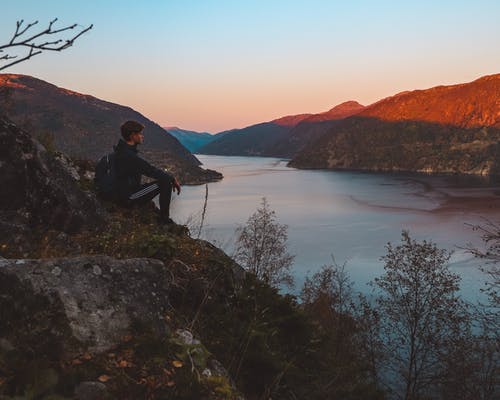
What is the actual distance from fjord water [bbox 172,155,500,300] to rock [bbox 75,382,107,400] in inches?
1135

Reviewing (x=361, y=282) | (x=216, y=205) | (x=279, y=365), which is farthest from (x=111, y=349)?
(x=216, y=205)

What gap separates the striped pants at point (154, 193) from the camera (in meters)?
8.47

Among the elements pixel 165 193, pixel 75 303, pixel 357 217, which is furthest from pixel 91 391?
pixel 357 217

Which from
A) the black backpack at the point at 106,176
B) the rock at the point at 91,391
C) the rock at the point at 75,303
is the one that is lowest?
the rock at the point at 91,391

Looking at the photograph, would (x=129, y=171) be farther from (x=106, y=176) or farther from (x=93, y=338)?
(x=93, y=338)

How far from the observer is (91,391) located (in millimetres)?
3031

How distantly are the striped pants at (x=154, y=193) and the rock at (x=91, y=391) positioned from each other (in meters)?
5.59

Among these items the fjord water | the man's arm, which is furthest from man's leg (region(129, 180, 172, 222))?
the fjord water

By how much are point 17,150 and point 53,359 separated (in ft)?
14.4

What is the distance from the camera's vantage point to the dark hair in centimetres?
824

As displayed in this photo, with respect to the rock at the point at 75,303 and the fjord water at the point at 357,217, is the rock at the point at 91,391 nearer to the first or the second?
the rock at the point at 75,303

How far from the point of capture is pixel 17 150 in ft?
21.7

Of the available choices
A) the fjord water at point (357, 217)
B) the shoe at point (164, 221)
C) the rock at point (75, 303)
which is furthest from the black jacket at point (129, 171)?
the fjord water at point (357, 217)

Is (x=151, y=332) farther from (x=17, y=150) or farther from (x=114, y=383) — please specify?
(x=17, y=150)
